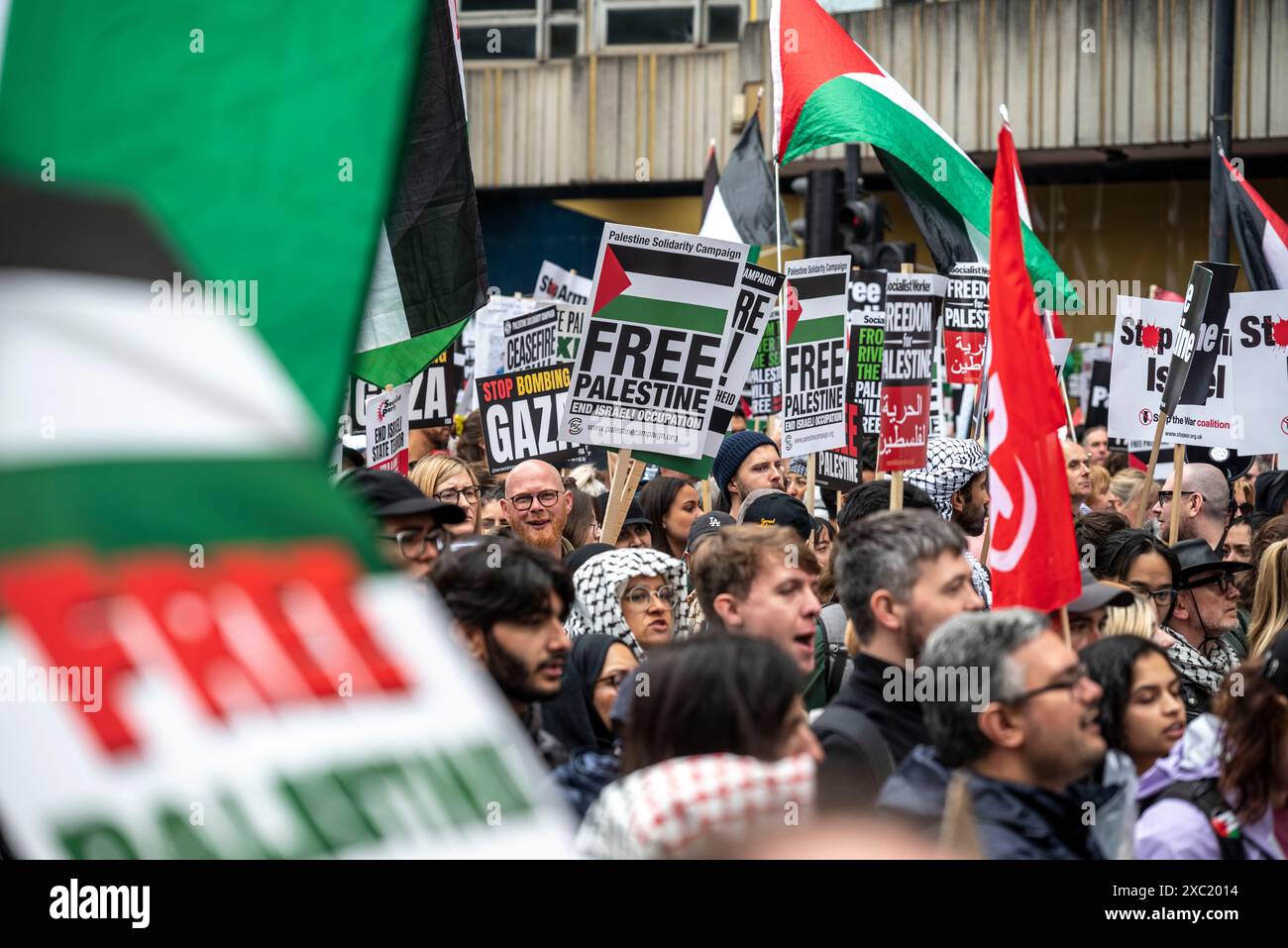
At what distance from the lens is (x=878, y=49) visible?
20875mm

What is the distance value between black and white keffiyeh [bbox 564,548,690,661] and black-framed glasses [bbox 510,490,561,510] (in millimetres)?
1692

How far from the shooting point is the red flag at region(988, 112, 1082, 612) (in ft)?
14.8

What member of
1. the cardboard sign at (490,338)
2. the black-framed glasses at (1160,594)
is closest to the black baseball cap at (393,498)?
the black-framed glasses at (1160,594)

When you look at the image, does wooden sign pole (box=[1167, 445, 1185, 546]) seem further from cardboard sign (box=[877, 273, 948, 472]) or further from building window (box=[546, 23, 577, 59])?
building window (box=[546, 23, 577, 59])

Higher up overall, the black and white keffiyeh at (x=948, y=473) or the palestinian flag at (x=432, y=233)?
the palestinian flag at (x=432, y=233)

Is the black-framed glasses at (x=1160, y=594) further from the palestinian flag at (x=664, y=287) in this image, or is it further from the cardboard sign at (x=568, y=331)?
the cardboard sign at (x=568, y=331)

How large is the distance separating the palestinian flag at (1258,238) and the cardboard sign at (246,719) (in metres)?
8.89

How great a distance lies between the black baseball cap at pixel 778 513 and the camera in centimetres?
615

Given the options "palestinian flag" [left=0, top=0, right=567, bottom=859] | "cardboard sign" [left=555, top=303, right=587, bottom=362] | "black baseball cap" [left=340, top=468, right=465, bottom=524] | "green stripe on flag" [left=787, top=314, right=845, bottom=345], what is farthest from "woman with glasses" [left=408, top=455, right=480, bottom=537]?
"palestinian flag" [left=0, top=0, right=567, bottom=859]

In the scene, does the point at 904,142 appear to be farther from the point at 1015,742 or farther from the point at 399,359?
Answer: the point at 1015,742

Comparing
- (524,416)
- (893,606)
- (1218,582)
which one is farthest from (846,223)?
(893,606)

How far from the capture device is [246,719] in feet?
4.29
